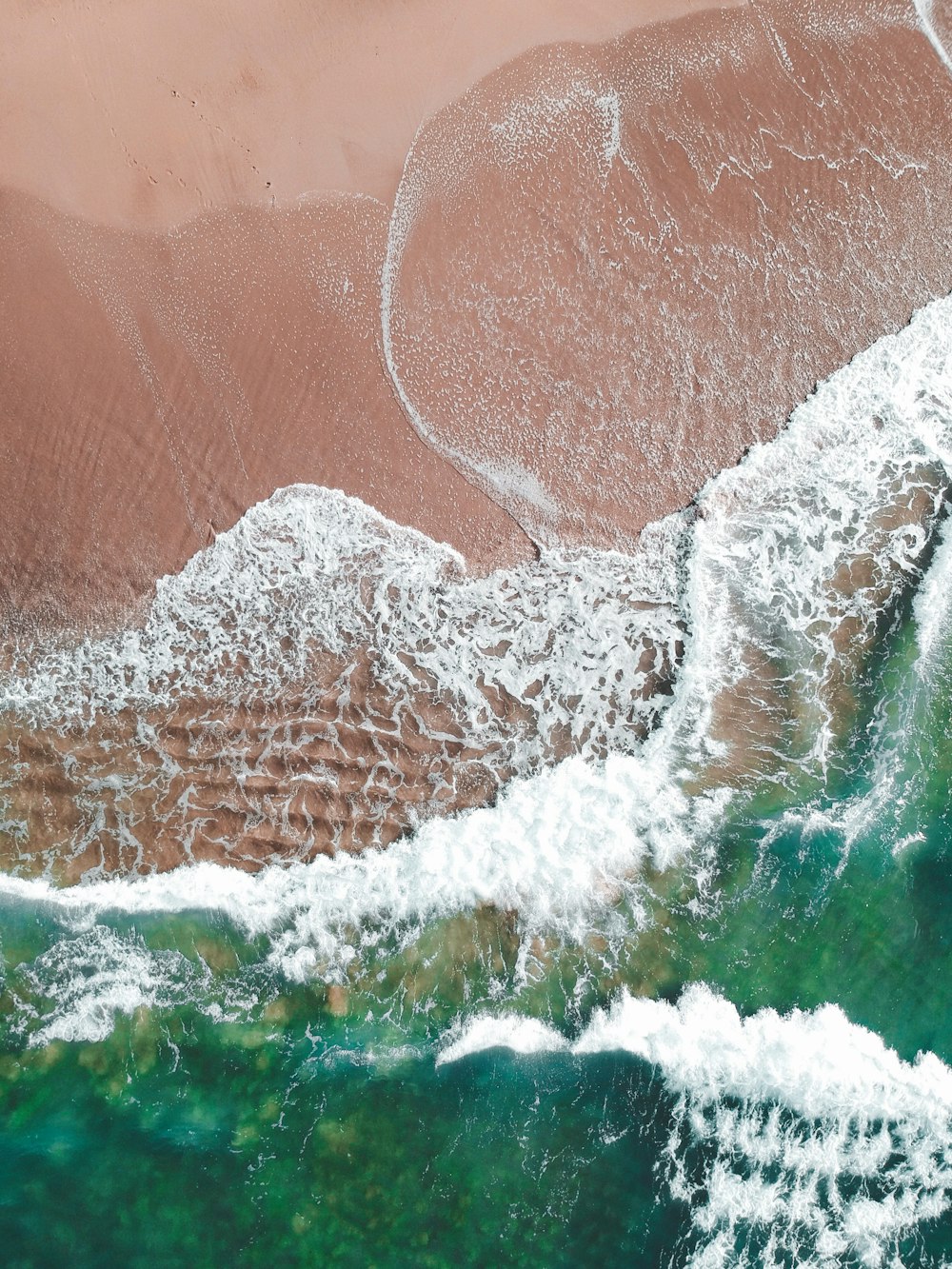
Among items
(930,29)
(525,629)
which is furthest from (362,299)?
(930,29)

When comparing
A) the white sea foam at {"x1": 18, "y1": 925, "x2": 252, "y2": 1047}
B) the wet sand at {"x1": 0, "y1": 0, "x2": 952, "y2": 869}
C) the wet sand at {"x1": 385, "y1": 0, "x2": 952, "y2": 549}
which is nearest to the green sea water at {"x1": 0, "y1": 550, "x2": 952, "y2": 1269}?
the white sea foam at {"x1": 18, "y1": 925, "x2": 252, "y2": 1047}

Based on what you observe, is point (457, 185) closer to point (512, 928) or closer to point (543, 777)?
point (543, 777)

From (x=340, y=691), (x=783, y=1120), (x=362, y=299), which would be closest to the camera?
(x=783, y=1120)

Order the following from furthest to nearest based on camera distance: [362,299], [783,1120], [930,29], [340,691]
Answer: [930,29] → [340,691] → [362,299] → [783,1120]

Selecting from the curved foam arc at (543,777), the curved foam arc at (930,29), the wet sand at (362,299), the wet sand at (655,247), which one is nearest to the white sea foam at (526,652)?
→ the curved foam arc at (543,777)

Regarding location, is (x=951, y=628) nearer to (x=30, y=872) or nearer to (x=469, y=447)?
(x=469, y=447)

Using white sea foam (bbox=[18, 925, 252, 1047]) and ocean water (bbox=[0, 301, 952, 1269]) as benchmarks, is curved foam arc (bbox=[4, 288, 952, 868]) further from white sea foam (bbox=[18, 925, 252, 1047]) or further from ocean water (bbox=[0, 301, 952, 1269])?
white sea foam (bbox=[18, 925, 252, 1047])
